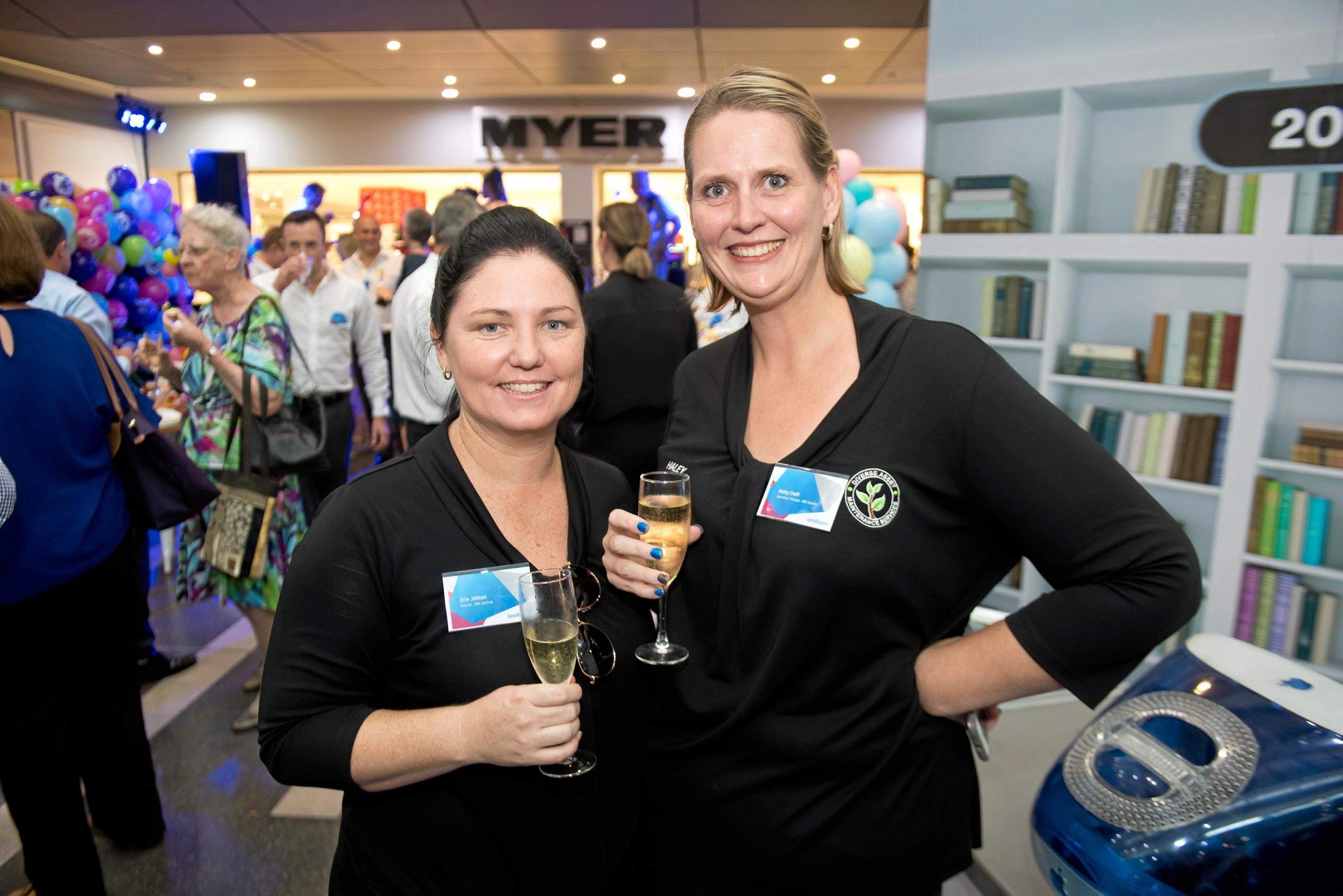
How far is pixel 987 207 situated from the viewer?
350 centimetres

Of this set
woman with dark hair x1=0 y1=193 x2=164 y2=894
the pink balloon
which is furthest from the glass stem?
the pink balloon

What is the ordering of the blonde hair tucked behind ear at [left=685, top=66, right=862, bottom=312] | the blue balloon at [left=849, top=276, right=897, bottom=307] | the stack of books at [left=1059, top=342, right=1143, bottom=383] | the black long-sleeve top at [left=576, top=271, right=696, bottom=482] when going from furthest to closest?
1. the blue balloon at [left=849, top=276, right=897, bottom=307]
2. the black long-sleeve top at [left=576, top=271, right=696, bottom=482]
3. the stack of books at [left=1059, top=342, right=1143, bottom=383]
4. the blonde hair tucked behind ear at [left=685, top=66, right=862, bottom=312]

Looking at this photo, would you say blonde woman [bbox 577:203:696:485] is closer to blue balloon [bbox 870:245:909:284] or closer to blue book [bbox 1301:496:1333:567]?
blue balloon [bbox 870:245:909:284]

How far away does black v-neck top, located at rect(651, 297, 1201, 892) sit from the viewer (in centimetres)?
106

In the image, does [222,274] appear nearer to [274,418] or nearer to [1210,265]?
[274,418]

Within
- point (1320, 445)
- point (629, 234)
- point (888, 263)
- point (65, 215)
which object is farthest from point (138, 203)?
point (1320, 445)

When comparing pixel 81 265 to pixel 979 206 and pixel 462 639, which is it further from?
pixel 462 639

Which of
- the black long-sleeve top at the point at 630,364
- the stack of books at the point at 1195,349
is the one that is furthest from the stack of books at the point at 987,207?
the black long-sleeve top at the point at 630,364

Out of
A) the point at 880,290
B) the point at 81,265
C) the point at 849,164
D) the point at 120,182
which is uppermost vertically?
the point at 120,182

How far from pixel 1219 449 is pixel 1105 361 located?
1.79ft

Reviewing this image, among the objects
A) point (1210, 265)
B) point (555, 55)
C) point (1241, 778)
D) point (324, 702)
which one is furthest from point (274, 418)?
point (555, 55)

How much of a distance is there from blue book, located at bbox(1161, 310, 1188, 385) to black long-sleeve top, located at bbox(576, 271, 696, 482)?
196 cm

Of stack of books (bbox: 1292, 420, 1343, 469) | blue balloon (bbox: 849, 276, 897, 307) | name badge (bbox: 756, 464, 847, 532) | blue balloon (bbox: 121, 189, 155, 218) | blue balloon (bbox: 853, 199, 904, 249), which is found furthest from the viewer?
blue balloon (bbox: 121, 189, 155, 218)

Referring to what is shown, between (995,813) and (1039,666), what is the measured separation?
137 cm
